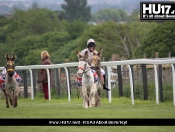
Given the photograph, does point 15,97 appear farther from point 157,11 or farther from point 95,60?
point 157,11

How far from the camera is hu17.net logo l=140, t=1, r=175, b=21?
18.0 metres

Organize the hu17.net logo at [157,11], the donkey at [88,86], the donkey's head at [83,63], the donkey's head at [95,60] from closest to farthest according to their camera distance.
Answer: the donkey's head at [83,63] < the donkey at [88,86] < the hu17.net logo at [157,11] < the donkey's head at [95,60]

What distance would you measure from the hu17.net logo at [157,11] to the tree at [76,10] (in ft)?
479

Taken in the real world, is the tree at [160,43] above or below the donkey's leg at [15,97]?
above

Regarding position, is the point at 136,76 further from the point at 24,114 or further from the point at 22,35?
the point at 22,35

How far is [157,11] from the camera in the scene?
1844cm

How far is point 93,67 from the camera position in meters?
18.2

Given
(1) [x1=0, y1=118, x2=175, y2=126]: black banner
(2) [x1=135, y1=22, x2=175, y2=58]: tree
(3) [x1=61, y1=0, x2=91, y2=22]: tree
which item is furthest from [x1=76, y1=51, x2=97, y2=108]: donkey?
(3) [x1=61, y1=0, x2=91, y2=22]: tree

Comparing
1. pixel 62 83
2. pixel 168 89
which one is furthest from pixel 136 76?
pixel 62 83

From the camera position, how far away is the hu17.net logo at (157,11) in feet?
59.2

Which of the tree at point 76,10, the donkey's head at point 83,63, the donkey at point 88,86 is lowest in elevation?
the donkey at point 88,86

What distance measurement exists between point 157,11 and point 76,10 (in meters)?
154

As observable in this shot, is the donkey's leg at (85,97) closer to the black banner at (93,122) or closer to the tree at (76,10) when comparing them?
the black banner at (93,122)

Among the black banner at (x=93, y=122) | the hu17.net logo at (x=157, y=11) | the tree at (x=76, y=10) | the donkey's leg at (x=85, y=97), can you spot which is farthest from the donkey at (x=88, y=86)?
the tree at (x=76, y=10)
